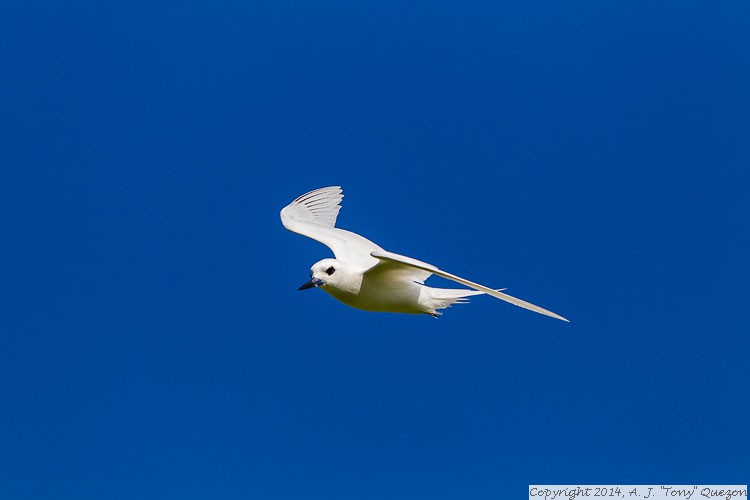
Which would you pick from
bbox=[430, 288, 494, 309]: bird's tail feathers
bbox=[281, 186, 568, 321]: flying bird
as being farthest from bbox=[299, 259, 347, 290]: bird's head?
bbox=[430, 288, 494, 309]: bird's tail feathers

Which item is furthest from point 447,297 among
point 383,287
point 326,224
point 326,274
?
point 326,224

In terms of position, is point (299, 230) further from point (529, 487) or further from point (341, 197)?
point (529, 487)

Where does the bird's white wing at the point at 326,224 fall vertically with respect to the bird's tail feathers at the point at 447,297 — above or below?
above

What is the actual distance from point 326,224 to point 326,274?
2857 millimetres

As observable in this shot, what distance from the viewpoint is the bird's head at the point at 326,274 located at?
9.83m

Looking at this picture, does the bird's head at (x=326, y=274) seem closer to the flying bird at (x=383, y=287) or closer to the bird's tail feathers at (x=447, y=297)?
the flying bird at (x=383, y=287)

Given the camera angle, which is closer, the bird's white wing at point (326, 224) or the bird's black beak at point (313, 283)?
the bird's black beak at point (313, 283)

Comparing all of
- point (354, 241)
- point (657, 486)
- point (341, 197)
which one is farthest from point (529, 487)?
point (341, 197)

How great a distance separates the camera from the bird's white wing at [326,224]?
11500 mm

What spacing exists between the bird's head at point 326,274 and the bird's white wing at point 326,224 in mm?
1145

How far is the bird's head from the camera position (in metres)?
9.83

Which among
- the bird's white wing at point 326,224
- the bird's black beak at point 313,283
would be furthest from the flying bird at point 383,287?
the bird's white wing at point 326,224

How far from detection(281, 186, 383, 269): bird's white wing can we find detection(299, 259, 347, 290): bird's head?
1.15 metres

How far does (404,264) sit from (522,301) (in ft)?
5.46
